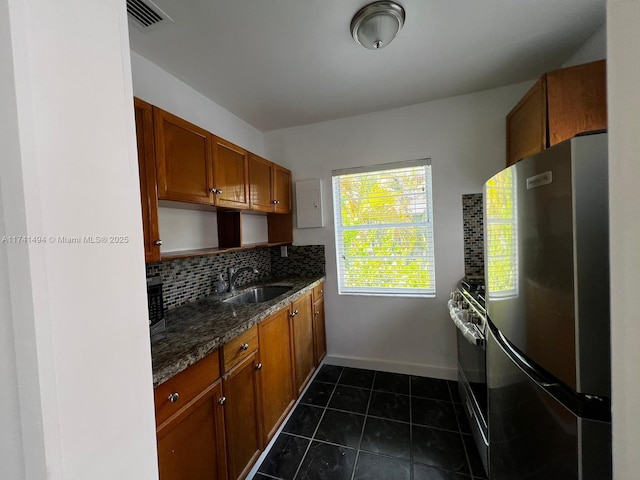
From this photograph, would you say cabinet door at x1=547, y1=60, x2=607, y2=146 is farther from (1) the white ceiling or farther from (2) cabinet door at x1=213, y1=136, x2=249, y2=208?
(2) cabinet door at x1=213, y1=136, x2=249, y2=208

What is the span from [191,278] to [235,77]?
4.75 ft

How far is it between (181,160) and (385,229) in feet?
5.76

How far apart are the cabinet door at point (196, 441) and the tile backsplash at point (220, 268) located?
0.76 m

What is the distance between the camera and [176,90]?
5.65 feet

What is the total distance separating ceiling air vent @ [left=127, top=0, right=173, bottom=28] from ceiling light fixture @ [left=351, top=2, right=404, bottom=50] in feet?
3.15

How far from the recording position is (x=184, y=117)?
1781 mm

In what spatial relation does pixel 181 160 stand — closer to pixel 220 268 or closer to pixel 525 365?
pixel 220 268

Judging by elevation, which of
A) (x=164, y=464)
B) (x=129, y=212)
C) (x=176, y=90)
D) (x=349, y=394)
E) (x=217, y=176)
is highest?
(x=176, y=90)

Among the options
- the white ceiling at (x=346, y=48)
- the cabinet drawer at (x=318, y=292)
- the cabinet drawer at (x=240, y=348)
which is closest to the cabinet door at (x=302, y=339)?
the cabinet drawer at (x=318, y=292)

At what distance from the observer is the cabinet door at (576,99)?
4.34 feet

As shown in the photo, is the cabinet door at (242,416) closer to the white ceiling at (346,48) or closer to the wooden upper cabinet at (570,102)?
the white ceiling at (346,48)

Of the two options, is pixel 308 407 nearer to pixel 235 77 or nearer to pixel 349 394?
pixel 349 394

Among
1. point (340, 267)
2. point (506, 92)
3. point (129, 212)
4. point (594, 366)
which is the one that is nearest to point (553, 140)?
point (506, 92)

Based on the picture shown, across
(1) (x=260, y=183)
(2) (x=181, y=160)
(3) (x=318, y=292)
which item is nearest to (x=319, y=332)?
(3) (x=318, y=292)
